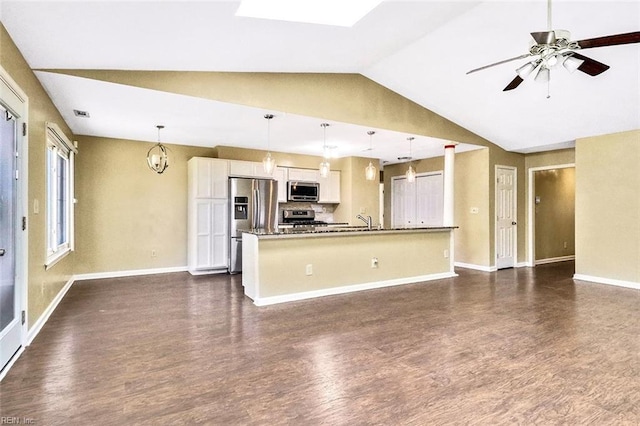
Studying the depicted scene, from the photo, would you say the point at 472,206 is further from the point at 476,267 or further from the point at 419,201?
the point at 419,201

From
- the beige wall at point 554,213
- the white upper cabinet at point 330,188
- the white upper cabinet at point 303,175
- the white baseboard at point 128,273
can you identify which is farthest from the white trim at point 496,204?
the white baseboard at point 128,273

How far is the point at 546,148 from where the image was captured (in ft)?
21.1

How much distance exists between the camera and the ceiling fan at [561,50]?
2361mm

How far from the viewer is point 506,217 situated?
6836 mm

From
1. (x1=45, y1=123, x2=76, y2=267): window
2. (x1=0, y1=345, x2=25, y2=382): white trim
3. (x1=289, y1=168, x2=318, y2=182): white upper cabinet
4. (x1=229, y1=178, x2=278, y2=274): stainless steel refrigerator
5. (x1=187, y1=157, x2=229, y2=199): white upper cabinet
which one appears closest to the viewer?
(x1=0, y1=345, x2=25, y2=382): white trim

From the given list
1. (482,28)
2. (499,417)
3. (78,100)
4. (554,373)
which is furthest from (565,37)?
(78,100)

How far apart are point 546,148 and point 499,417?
20.1 ft

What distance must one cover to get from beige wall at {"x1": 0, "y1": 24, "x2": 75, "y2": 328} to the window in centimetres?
22

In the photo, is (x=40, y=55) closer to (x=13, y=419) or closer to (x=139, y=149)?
(x=13, y=419)

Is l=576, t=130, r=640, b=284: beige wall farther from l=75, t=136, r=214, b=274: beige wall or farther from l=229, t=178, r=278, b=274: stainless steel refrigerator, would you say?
l=75, t=136, r=214, b=274: beige wall

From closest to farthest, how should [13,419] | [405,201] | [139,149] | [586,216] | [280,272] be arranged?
[13,419] → [280,272] → [586,216] → [139,149] → [405,201]

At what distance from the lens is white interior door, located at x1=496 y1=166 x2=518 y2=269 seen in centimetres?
669

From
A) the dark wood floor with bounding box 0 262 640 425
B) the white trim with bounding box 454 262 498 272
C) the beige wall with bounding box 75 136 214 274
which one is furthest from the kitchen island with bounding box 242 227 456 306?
the beige wall with bounding box 75 136 214 274

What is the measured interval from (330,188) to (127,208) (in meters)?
3.97
